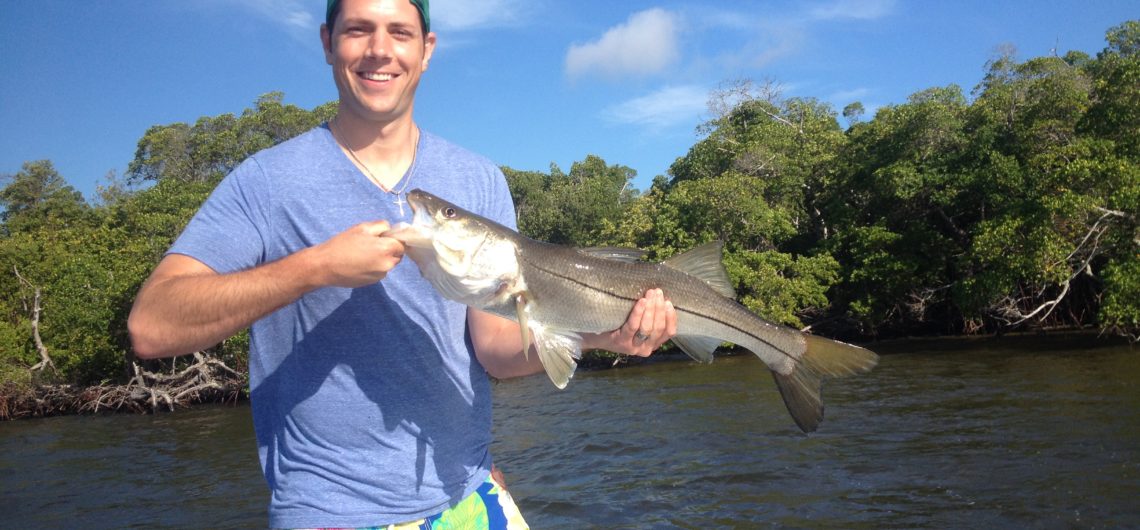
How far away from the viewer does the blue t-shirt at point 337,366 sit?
7.05ft

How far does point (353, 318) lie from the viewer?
225cm

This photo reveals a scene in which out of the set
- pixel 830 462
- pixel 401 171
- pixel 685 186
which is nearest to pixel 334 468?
pixel 401 171

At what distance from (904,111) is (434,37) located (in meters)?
29.1

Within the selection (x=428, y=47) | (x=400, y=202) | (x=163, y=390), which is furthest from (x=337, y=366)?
(x=163, y=390)

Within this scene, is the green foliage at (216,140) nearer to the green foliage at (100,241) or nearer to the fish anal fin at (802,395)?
the green foliage at (100,241)

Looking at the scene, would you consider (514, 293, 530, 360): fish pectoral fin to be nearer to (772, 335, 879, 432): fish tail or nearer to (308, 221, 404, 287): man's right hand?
(308, 221, 404, 287): man's right hand

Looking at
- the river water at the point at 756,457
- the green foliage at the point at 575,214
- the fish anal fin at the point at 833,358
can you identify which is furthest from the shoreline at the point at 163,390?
the fish anal fin at the point at 833,358

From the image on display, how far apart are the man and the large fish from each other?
0.13 metres

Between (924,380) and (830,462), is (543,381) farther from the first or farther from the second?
(830,462)

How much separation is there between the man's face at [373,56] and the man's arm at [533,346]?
779 millimetres

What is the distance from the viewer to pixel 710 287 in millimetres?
3084

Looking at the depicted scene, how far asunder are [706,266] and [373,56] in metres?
1.64

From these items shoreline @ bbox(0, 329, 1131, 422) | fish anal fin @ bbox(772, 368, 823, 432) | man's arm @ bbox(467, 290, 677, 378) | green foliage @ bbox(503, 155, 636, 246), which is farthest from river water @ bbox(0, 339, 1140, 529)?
green foliage @ bbox(503, 155, 636, 246)

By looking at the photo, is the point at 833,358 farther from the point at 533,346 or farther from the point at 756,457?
the point at 756,457
